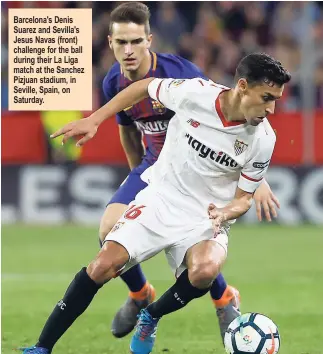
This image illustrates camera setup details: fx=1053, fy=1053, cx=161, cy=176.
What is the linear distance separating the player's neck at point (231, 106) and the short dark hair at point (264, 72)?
180 mm

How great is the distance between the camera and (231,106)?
240 inches

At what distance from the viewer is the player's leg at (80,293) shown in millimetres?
5887

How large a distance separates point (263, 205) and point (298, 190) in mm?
8807

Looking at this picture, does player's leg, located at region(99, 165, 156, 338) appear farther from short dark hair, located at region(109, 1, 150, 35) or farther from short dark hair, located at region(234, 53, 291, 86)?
short dark hair, located at region(234, 53, 291, 86)

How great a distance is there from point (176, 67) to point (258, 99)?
1437 millimetres

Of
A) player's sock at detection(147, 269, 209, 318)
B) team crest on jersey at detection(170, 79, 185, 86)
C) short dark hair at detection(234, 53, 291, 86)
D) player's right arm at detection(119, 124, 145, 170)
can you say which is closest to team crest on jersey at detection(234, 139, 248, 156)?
short dark hair at detection(234, 53, 291, 86)

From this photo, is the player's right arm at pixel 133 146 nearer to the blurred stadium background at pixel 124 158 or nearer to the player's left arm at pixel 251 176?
the player's left arm at pixel 251 176

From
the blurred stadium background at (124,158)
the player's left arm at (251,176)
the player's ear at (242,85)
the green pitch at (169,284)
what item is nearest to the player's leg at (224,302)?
the green pitch at (169,284)

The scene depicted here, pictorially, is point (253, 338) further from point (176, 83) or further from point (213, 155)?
point (176, 83)

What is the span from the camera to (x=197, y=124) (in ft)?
20.4

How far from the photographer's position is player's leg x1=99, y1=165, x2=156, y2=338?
275 inches

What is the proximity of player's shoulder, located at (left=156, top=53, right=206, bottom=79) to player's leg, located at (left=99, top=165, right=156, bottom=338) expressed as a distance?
68 centimetres

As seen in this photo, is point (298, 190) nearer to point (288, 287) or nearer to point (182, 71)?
point (288, 287)

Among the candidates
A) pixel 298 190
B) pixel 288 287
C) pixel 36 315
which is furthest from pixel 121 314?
pixel 298 190
